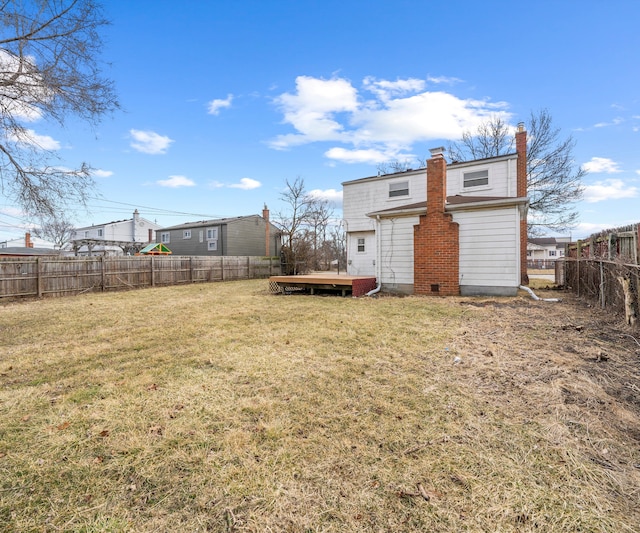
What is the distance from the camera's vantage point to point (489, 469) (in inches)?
79.2

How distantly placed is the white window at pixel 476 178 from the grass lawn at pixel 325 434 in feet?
33.7

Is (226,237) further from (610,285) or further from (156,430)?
(156,430)

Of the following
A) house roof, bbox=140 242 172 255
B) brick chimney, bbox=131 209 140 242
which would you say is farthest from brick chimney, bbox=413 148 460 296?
brick chimney, bbox=131 209 140 242

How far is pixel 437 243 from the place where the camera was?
33.5ft

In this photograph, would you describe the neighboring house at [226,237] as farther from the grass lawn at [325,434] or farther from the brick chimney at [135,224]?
the grass lawn at [325,434]

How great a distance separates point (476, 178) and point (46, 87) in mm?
14910

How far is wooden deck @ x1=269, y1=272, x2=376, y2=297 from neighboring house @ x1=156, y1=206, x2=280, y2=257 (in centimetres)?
1690

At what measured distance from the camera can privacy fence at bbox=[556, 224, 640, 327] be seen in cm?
531

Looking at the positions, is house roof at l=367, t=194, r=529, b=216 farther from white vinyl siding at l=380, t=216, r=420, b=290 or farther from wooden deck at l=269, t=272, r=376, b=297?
wooden deck at l=269, t=272, r=376, b=297

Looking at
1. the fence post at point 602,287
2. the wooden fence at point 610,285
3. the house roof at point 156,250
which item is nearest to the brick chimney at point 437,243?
the wooden fence at point 610,285

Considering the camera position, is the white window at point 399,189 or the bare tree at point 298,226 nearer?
the white window at point 399,189

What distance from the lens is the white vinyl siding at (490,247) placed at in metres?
9.42

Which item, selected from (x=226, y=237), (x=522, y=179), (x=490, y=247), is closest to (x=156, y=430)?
(x=490, y=247)

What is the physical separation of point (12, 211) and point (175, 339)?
245 inches
